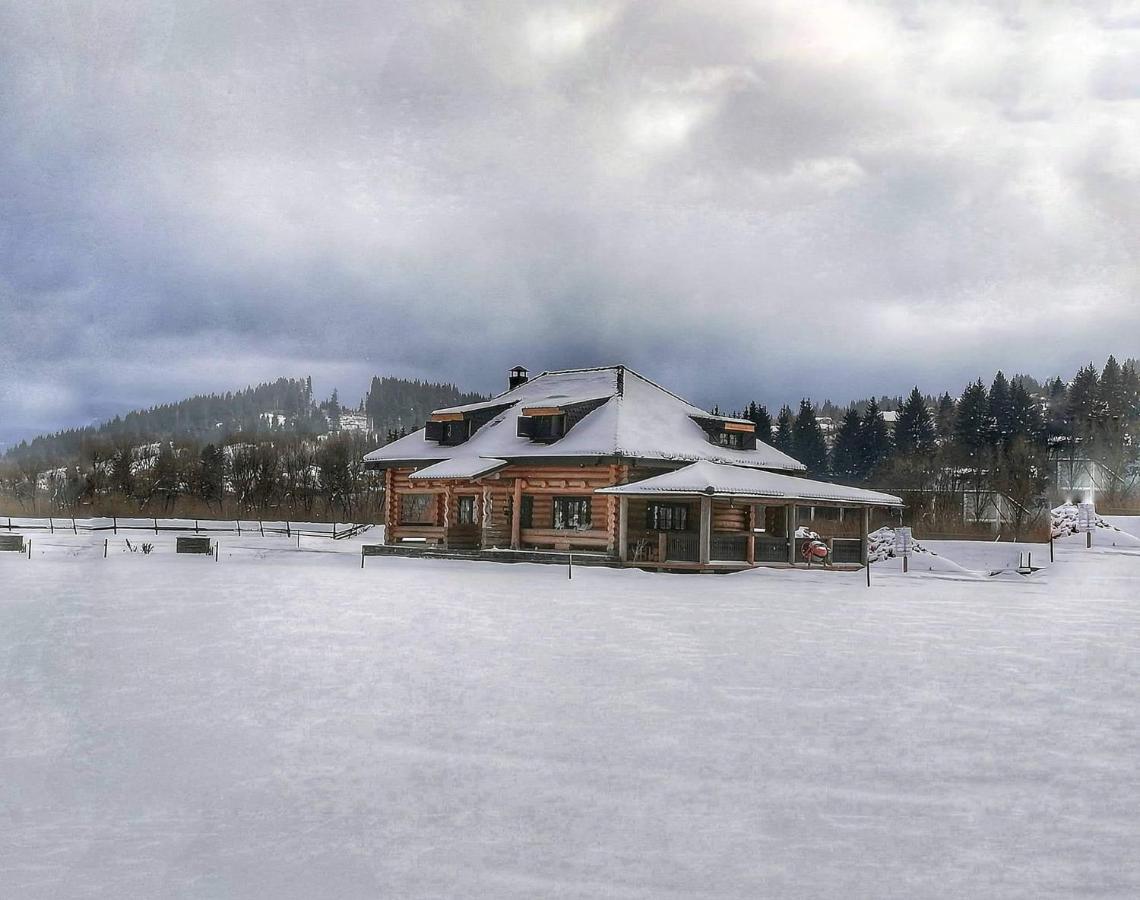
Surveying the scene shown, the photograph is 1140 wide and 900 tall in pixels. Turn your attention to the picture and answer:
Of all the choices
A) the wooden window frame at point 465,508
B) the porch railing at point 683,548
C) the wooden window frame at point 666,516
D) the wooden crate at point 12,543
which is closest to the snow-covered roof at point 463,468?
the wooden window frame at point 465,508

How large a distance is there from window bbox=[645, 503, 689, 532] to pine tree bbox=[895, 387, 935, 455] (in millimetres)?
68250

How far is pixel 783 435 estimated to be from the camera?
336 feet

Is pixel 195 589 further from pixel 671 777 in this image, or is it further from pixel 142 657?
pixel 671 777

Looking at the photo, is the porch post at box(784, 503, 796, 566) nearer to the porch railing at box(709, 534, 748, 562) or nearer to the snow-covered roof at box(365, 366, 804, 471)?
the porch railing at box(709, 534, 748, 562)

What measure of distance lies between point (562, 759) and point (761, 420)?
292 feet

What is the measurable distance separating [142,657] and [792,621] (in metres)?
9.95

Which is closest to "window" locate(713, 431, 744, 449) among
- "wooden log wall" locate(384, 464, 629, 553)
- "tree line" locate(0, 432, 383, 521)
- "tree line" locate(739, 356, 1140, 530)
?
"wooden log wall" locate(384, 464, 629, 553)

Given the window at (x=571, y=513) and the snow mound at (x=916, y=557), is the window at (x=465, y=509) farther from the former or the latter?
the snow mound at (x=916, y=557)

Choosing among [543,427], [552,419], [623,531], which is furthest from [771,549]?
[543,427]

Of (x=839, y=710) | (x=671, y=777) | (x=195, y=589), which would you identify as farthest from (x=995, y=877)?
(x=195, y=589)

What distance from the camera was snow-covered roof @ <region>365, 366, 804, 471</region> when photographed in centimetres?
3075

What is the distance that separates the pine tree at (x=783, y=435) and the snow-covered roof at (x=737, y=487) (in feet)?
211

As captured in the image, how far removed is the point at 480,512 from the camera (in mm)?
34094

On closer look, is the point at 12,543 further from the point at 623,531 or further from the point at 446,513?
the point at 623,531
